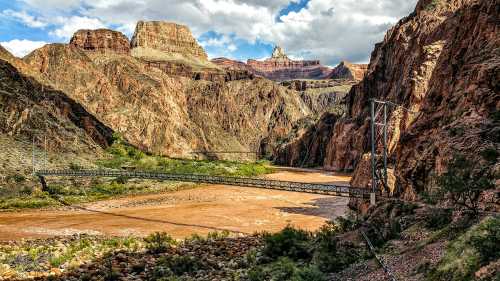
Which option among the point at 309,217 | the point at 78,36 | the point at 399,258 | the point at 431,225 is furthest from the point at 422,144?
the point at 78,36

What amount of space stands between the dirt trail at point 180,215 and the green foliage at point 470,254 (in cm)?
2277

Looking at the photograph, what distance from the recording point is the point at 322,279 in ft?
41.0

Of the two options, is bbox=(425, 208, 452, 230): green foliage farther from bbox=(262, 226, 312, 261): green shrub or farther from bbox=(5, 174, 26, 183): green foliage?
bbox=(5, 174, 26, 183): green foliage

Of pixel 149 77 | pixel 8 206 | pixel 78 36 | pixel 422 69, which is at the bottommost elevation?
pixel 8 206

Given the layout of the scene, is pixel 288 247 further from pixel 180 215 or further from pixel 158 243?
pixel 180 215

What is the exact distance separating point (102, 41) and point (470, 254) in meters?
157

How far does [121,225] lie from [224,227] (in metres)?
8.81

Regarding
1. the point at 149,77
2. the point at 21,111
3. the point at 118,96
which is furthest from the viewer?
the point at 149,77

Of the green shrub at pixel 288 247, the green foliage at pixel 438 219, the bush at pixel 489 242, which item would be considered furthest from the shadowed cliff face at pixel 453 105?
the bush at pixel 489 242

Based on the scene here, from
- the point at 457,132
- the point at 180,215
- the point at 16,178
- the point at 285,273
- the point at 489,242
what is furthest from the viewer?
the point at 16,178

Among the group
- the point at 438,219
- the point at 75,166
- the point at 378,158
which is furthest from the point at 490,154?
the point at 75,166

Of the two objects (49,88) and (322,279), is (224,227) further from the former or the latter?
(49,88)

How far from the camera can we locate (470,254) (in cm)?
858

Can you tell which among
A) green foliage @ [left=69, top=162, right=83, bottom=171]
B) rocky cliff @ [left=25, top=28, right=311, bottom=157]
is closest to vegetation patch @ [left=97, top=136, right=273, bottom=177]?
green foliage @ [left=69, top=162, right=83, bottom=171]
